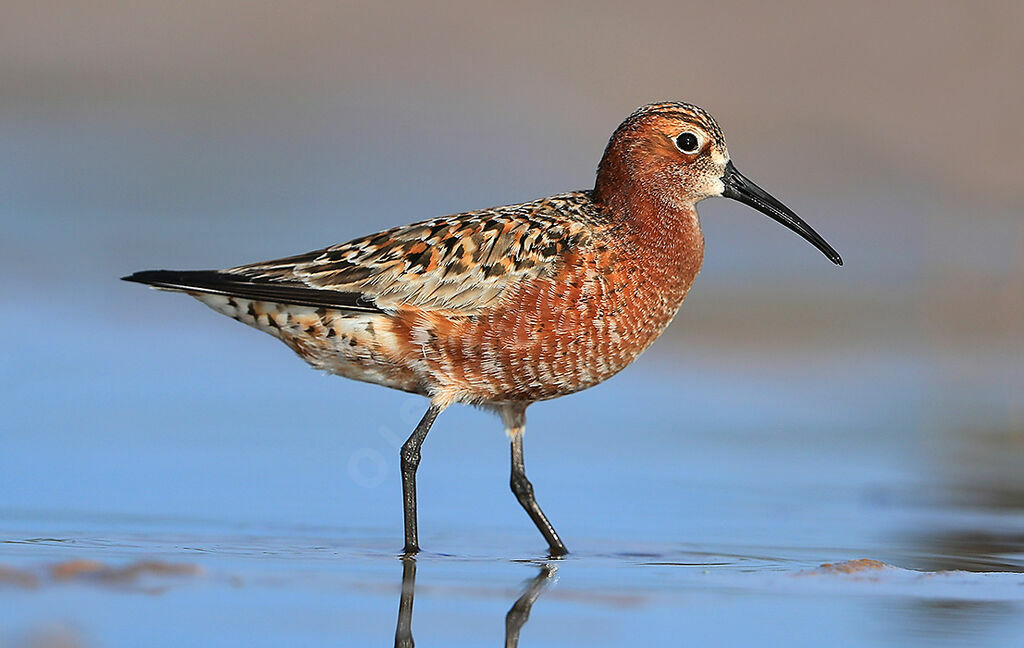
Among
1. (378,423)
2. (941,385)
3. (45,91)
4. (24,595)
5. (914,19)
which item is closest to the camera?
(24,595)

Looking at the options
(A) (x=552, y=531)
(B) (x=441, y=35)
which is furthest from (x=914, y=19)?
(A) (x=552, y=531)

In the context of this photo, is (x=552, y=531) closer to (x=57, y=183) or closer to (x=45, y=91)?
(x=57, y=183)

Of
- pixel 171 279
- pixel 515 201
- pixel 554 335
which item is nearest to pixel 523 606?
pixel 554 335

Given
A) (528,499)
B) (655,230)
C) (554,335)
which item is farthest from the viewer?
(655,230)

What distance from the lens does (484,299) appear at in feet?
26.4

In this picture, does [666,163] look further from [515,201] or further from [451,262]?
[515,201]

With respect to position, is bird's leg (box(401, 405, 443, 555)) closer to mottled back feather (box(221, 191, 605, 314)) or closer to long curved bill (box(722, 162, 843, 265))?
mottled back feather (box(221, 191, 605, 314))

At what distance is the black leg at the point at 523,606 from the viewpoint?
604 cm

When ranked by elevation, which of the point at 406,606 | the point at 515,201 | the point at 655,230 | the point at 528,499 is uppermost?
the point at 515,201

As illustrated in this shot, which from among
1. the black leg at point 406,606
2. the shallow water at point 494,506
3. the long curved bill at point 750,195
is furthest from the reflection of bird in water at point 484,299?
the black leg at point 406,606

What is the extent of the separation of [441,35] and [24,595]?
12767mm

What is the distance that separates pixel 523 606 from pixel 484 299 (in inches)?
76.3

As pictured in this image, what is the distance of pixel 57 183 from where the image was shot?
15562 mm

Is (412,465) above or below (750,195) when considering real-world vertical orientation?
below
